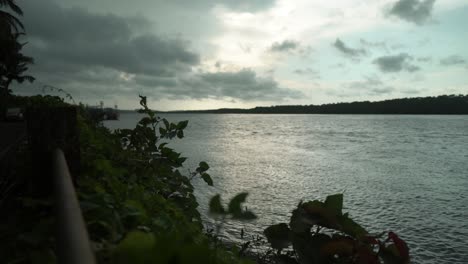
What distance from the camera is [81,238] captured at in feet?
2.91

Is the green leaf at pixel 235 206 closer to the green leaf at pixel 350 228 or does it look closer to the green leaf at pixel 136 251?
the green leaf at pixel 136 251

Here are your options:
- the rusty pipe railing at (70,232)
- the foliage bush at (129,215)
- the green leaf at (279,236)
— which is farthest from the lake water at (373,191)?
the rusty pipe railing at (70,232)

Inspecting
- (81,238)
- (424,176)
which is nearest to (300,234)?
(81,238)

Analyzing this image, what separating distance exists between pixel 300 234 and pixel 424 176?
2400 cm

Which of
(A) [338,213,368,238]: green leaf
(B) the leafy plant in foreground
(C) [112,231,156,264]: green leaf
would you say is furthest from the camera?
(A) [338,213,368,238]: green leaf

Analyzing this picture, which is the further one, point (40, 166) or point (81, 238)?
point (40, 166)

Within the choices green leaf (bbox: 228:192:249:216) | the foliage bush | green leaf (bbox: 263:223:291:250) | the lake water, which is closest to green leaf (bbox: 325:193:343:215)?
green leaf (bbox: 263:223:291:250)

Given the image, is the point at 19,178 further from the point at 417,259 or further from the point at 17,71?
the point at 17,71

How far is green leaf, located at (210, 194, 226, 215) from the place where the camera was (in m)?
0.90

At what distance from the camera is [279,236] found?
1784mm

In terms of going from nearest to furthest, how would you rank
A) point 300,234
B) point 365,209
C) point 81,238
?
point 81,238
point 300,234
point 365,209

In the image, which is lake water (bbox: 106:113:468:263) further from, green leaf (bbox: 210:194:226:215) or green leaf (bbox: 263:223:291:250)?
green leaf (bbox: 210:194:226:215)

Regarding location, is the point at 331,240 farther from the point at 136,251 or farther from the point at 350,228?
the point at 136,251

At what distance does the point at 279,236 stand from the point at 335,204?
0.32 m
